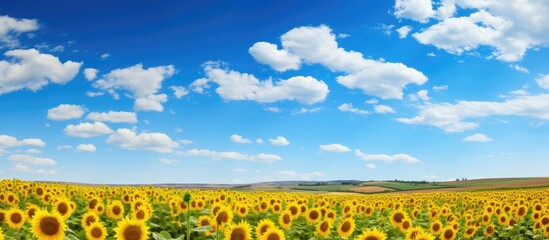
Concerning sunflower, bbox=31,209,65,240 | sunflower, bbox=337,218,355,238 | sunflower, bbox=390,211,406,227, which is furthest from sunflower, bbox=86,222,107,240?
sunflower, bbox=390,211,406,227

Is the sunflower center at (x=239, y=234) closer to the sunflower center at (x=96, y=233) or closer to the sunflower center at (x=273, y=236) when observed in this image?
the sunflower center at (x=273, y=236)

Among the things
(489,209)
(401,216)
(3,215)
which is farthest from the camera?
(489,209)

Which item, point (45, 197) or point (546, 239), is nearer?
point (546, 239)

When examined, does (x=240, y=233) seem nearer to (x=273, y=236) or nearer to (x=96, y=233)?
(x=273, y=236)

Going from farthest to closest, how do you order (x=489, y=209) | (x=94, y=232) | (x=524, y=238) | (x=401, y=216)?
(x=489, y=209), (x=524, y=238), (x=401, y=216), (x=94, y=232)

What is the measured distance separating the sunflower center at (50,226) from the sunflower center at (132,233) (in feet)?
3.51

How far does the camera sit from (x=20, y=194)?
66.4 ft

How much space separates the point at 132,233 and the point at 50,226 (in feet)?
4.05

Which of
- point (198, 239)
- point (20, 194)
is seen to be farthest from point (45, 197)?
point (198, 239)

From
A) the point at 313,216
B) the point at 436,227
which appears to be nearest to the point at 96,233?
the point at 313,216

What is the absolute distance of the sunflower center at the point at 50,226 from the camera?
7508 mm

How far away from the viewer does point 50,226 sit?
7.51 m

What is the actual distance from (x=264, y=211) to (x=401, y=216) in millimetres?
3694

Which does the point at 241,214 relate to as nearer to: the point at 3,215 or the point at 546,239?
the point at 3,215
